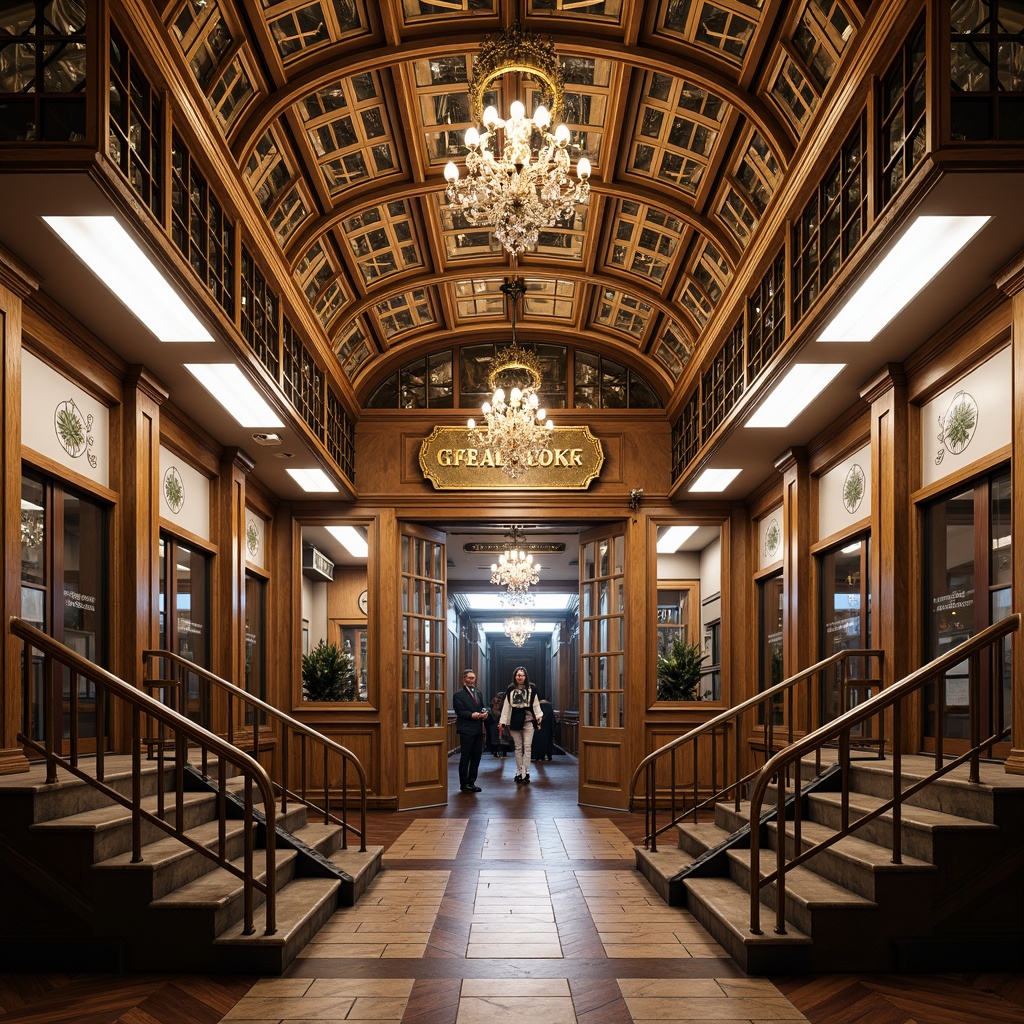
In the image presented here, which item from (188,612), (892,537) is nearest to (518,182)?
(892,537)

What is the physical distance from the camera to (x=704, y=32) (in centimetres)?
645

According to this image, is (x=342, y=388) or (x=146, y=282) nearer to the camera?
(x=146, y=282)

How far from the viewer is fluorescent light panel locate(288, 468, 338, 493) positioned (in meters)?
10.3

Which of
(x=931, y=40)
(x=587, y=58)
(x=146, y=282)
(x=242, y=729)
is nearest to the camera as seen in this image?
(x=931, y=40)

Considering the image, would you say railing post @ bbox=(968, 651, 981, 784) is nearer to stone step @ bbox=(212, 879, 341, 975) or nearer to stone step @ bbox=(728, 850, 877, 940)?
stone step @ bbox=(728, 850, 877, 940)

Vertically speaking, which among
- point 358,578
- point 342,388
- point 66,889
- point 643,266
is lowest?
point 66,889

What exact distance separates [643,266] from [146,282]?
5400 mm

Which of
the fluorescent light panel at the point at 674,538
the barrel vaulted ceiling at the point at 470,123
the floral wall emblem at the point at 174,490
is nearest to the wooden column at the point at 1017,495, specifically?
the barrel vaulted ceiling at the point at 470,123

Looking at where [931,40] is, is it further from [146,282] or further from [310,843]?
[310,843]

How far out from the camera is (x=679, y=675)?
11539mm

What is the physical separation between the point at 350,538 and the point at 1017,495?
30.2 feet

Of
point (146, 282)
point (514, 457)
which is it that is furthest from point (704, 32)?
point (514, 457)

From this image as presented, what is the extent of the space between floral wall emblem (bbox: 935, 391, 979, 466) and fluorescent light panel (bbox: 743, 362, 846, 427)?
2.55ft

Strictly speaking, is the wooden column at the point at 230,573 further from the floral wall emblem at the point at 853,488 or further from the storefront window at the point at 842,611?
A: the floral wall emblem at the point at 853,488
